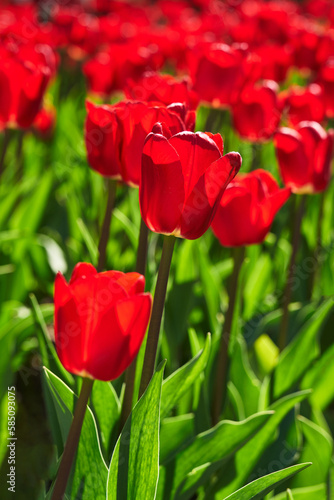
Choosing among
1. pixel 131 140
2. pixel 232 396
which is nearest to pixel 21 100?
pixel 131 140

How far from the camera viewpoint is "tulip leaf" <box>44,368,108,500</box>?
38.6 inches

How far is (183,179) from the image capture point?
2.82 ft

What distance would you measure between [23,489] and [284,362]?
0.69 metres

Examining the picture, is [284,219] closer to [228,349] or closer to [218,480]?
[228,349]

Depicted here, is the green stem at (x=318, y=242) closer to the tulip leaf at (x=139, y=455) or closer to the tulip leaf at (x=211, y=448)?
the tulip leaf at (x=211, y=448)

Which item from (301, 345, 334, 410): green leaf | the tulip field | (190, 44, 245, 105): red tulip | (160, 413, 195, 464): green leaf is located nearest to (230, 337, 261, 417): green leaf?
the tulip field

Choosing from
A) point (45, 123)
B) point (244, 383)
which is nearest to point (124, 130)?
point (244, 383)

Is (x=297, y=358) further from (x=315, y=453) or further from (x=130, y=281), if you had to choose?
(x=130, y=281)

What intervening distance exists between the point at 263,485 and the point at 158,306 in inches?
11.9

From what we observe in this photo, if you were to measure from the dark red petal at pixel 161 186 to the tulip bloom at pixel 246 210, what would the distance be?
1.28ft

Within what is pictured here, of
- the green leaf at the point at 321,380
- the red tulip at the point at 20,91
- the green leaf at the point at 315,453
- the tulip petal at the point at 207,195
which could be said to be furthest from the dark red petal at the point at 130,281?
the red tulip at the point at 20,91

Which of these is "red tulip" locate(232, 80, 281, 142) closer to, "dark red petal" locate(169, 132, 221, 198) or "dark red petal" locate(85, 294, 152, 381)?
"dark red petal" locate(169, 132, 221, 198)

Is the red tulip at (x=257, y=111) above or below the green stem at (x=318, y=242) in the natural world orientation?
above

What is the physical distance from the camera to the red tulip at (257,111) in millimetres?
1938
